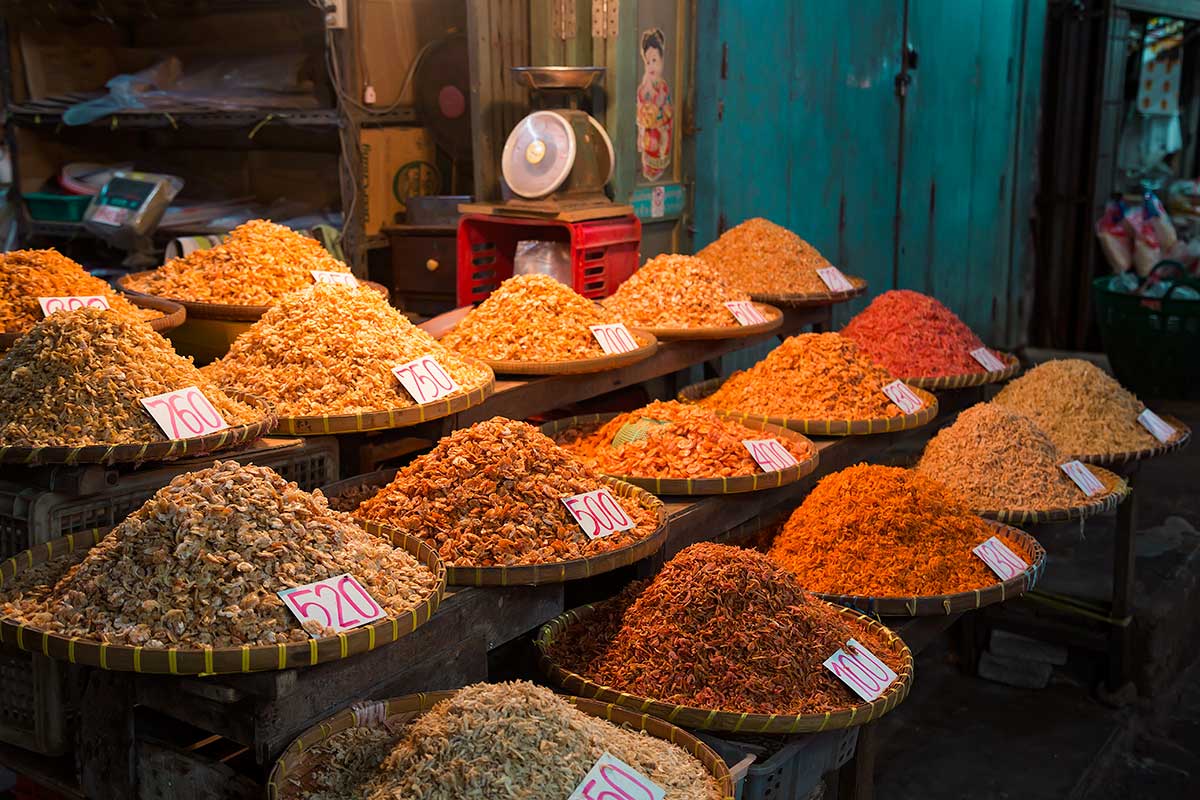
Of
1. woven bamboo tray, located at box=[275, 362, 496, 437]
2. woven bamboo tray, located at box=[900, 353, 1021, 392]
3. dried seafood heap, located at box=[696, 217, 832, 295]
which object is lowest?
woven bamboo tray, located at box=[900, 353, 1021, 392]

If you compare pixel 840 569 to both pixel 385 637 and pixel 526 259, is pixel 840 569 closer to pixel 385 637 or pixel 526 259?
pixel 385 637

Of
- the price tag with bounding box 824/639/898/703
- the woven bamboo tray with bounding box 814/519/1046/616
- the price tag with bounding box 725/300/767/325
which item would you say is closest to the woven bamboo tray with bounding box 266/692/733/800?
the price tag with bounding box 824/639/898/703

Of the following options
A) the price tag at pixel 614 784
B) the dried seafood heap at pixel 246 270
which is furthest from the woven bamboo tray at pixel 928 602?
the dried seafood heap at pixel 246 270

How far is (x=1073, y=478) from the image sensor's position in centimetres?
279

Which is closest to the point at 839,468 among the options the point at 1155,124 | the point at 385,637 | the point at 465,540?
the point at 465,540

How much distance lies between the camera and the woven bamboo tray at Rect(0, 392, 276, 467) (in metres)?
1.68

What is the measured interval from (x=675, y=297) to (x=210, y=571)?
5.98 feet

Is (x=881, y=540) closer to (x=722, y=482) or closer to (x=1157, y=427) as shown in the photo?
(x=722, y=482)

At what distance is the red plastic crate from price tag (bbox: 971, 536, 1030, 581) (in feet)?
4.56

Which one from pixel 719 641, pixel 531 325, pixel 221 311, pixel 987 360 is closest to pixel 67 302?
pixel 221 311

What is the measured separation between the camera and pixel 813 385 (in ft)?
9.22

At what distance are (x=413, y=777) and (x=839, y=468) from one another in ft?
5.25

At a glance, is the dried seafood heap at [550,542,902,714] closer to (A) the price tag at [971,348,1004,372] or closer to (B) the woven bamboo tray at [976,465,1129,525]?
(B) the woven bamboo tray at [976,465,1129,525]

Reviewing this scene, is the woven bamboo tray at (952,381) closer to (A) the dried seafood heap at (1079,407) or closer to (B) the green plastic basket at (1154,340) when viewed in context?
(A) the dried seafood heap at (1079,407)
